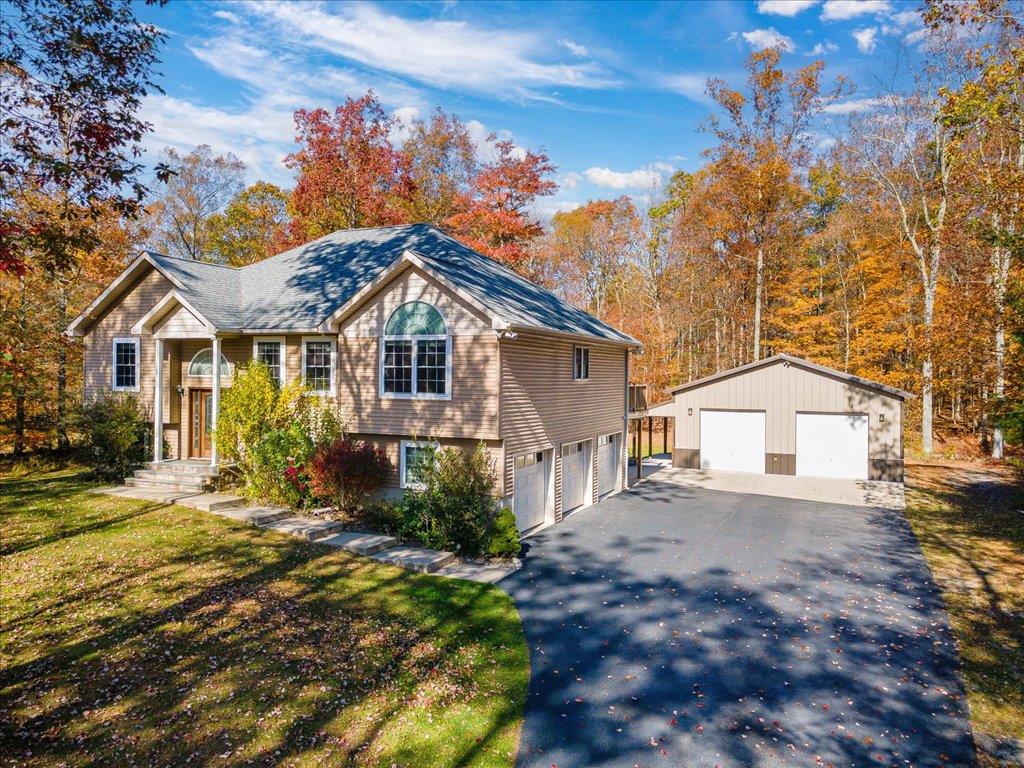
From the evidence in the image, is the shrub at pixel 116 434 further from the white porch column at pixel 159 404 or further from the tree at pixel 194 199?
the tree at pixel 194 199

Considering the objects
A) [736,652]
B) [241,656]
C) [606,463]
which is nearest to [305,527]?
[241,656]

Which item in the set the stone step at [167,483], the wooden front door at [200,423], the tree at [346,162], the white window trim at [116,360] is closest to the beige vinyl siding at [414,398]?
the stone step at [167,483]

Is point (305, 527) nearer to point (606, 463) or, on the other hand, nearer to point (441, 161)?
point (606, 463)

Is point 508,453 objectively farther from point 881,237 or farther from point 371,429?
point 881,237

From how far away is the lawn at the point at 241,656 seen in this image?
622cm

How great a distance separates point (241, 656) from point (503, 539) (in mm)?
5874

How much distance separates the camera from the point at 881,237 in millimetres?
31953

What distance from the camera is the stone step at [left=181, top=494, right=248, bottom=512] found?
14.3m

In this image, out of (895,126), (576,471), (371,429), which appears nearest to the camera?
(371,429)

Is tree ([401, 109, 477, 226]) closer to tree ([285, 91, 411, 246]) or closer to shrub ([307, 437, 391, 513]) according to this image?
tree ([285, 91, 411, 246])

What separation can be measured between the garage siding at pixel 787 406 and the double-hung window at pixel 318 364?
16.4m

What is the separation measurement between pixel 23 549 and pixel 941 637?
16950mm

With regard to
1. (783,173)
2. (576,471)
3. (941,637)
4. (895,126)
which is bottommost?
(941,637)

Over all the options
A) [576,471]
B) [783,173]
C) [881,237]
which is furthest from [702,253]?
[576,471]
